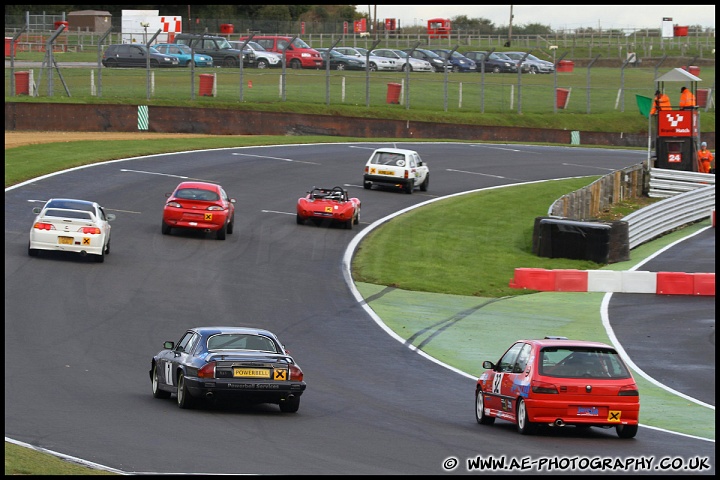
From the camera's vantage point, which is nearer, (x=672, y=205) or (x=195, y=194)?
(x=195, y=194)

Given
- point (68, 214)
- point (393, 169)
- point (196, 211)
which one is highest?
point (393, 169)

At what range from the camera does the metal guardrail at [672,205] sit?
1337 inches

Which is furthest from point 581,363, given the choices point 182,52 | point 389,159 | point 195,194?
point 182,52

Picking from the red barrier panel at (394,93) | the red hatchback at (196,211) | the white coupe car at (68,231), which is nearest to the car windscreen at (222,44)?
the red barrier panel at (394,93)

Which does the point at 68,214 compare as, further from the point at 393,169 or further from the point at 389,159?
the point at 389,159

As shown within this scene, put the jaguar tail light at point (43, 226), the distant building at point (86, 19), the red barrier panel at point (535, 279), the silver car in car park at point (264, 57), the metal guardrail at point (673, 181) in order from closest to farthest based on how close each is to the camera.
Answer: the jaguar tail light at point (43, 226)
the red barrier panel at point (535, 279)
the metal guardrail at point (673, 181)
the silver car in car park at point (264, 57)
the distant building at point (86, 19)

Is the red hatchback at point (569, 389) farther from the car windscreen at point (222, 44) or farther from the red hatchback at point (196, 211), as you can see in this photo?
the car windscreen at point (222, 44)

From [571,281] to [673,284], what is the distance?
90.0 inches

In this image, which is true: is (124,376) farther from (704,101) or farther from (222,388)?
(704,101)

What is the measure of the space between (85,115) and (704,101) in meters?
37.8

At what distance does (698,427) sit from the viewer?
15031 millimetres

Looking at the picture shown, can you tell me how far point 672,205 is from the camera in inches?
1431

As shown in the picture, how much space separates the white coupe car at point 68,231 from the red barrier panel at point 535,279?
9.55 metres

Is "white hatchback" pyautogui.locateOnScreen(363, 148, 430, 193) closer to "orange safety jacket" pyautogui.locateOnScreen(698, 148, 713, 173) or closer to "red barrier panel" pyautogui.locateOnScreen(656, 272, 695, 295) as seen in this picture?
"orange safety jacket" pyautogui.locateOnScreen(698, 148, 713, 173)
